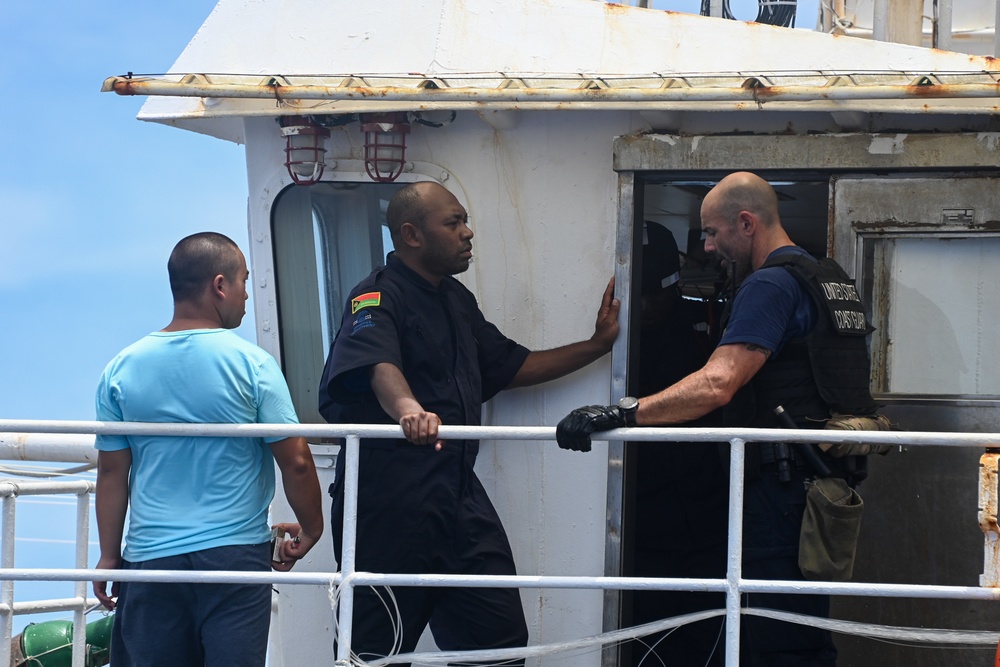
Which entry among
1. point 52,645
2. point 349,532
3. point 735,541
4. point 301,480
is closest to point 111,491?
point 301,480

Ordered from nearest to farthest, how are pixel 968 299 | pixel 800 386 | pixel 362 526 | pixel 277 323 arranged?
pixel 800 386 → pixel 362 526 → pixel 968 299 → pixel 277 323

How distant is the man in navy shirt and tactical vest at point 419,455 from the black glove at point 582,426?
65 centimetres

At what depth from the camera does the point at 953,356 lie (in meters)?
4.32

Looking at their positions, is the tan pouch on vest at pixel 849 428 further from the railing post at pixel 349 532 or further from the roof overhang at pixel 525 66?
the railing post at pixel 349 532

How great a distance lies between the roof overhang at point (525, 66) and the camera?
3.96 meters

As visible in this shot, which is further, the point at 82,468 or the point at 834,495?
the point at 82,468

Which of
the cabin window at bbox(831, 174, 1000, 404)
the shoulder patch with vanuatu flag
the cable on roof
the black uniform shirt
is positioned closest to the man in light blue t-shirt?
the black uniform shirt

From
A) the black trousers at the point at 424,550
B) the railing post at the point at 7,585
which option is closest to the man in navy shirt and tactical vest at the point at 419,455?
the black trousers at the point at 424,550

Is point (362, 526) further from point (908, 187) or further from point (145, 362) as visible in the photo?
point (908, 187)

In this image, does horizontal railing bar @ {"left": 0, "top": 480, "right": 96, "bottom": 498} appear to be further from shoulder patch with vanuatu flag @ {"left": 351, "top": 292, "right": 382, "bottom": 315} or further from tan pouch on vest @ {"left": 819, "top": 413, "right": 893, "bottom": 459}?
tan pouch on vest @ {"left": 819, "top": 413, "right": 893, "bottom": 459}

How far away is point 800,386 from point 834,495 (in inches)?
14.8

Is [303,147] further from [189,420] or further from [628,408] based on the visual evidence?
[628,408]

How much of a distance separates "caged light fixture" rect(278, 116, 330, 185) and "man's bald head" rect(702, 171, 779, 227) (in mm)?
1571

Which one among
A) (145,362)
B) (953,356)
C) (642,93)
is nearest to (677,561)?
(953,356)
